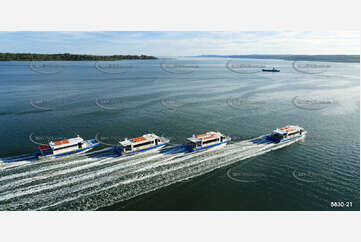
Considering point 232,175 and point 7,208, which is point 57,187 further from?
point 232,175

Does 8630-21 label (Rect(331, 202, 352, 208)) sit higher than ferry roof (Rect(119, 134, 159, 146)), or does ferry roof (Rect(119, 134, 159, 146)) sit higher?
ferry roof (Rect(119, 134, 159, 146))

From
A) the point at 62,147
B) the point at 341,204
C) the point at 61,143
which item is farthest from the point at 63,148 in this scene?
the point at 341,204

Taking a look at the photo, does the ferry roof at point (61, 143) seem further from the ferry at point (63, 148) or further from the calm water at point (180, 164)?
the calm water at point (180, 164)

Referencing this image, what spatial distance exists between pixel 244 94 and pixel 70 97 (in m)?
35.3

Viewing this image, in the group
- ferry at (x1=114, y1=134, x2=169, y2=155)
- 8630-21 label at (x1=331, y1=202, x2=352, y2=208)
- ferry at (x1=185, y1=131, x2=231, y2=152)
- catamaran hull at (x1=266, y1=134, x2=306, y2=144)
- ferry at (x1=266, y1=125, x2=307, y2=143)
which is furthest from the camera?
ferry at (x1=266, y1=125, x2=307, y2=143)

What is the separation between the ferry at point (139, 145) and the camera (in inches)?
762

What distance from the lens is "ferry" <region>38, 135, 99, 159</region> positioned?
18.6 m

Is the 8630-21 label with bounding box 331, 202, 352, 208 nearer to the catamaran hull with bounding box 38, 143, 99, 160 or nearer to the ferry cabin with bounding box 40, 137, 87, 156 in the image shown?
the catamaran hull with bounding box 38, 143, 99, 160

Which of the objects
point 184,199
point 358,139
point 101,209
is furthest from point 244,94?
point 101,209

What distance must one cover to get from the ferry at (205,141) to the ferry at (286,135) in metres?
5.11

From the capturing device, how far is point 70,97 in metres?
41.0

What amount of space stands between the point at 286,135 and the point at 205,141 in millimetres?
9077

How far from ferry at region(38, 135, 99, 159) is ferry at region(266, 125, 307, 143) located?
718 inches

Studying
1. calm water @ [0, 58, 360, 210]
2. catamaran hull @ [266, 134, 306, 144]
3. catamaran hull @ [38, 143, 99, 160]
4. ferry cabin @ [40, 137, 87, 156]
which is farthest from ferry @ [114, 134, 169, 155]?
catamaran hull @ [266, 134, 306, 144]
